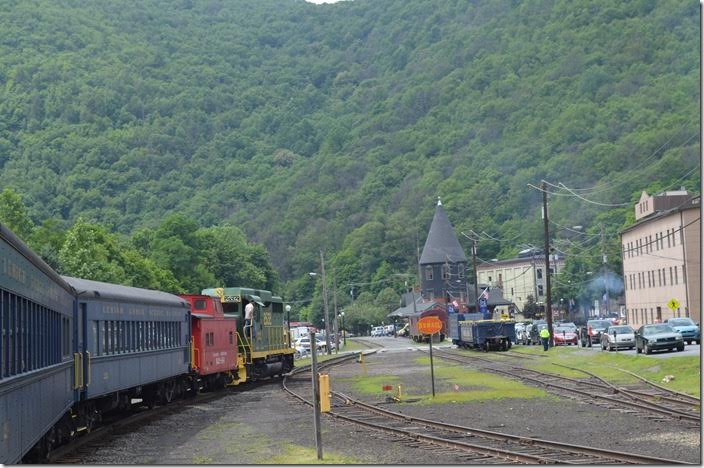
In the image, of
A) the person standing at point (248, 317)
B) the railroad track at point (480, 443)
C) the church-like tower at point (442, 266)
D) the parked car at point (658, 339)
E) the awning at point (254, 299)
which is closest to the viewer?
the railroad track at point (480, 443)

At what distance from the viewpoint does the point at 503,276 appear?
176625 mm

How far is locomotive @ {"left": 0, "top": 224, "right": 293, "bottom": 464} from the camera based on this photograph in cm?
1370

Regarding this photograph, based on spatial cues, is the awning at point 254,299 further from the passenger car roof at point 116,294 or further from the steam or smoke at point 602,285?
the steam or smoke at point 602,285

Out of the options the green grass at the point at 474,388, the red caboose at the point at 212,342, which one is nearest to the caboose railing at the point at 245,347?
the red caboose at the point at 212,342

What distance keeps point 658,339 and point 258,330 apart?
1572 centimetres

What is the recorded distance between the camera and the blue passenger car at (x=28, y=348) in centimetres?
1291

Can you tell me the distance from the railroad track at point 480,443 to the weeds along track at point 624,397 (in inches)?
152

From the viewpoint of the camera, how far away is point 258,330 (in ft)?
151

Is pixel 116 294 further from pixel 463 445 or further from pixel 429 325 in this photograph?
pixel 429 325

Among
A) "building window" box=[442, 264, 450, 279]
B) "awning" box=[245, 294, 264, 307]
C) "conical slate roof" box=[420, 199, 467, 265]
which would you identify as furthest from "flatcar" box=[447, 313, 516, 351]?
"conical slate roof" box=[420, 199, 467, 265]

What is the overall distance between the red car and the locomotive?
28397mm

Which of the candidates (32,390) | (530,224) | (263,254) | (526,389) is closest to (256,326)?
(526,389)

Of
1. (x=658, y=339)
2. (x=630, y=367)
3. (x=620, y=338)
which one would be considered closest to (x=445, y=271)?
(x=620, y=338)

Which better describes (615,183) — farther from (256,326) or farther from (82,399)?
(82,399)
